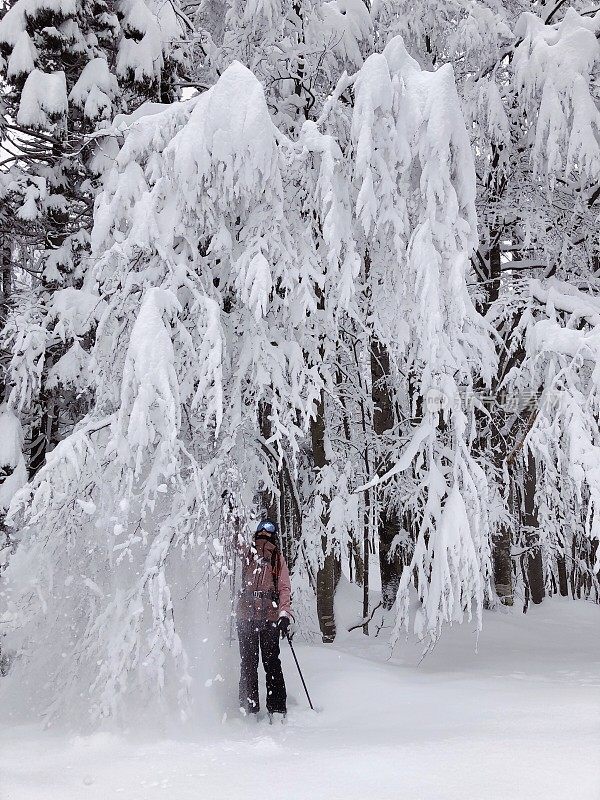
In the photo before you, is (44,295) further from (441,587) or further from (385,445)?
(441,587)

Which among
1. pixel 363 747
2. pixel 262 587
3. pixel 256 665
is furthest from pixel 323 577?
pixel 363 747

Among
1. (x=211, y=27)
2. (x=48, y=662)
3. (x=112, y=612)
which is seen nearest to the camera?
(x=112, y=612)

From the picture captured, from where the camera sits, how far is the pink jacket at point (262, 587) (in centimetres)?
550

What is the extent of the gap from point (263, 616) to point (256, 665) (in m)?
0.39

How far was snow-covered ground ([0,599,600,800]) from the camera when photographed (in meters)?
3.56

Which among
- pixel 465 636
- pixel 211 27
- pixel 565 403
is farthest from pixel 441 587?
pixel 211 27

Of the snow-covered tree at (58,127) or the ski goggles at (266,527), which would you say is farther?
the snow-covered tree at (58,127)

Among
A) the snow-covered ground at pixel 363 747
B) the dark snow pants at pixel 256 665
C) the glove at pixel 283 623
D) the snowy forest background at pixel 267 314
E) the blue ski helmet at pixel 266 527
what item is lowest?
the snow-covered ground at pixel 363 747

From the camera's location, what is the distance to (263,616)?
18.0ft

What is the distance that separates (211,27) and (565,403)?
6204 millimetres

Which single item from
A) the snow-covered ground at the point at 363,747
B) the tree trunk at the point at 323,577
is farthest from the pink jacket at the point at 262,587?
the tree trunk at the point at 323,577

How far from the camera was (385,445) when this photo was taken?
863 cm

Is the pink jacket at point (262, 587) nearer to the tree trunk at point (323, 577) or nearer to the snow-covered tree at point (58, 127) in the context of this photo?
the tree trunk at point (323, 577)

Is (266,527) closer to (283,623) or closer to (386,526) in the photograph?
(283,623)
